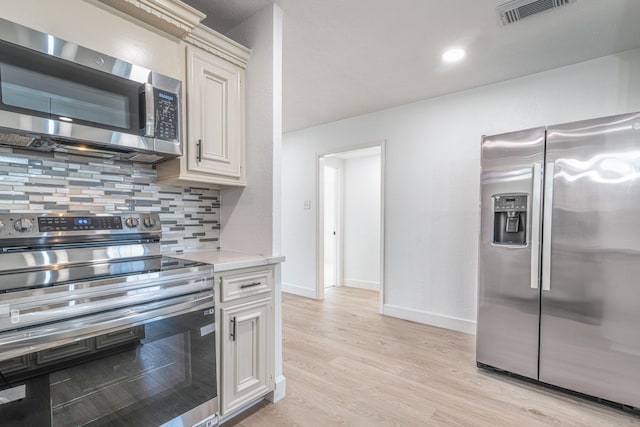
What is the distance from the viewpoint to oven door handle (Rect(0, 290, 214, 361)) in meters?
0.99

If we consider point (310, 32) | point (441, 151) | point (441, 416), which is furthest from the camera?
point (441, 151)

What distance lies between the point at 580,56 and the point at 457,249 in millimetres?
1888

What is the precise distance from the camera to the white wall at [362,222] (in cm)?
499

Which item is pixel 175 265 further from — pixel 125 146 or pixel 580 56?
pixel 580 56

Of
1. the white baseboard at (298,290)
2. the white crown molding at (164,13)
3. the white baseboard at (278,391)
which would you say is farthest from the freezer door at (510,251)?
the white baseboard at (298,290)

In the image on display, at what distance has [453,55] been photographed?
2.45 metres

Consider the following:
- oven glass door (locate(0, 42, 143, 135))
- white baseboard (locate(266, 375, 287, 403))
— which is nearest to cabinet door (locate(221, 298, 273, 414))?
white baseboard (locate(266, 375, 287, 403))

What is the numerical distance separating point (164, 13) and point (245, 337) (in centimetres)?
175

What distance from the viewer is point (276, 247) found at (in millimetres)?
1942

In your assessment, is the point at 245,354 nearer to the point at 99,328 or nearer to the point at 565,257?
the point at 99,328

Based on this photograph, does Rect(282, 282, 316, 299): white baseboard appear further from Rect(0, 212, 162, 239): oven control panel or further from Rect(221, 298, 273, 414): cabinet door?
Rect(0, 212, 162, 239): oven control panel

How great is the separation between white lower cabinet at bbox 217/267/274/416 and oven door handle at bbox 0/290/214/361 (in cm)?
20

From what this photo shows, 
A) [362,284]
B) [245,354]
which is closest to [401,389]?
[245,354]

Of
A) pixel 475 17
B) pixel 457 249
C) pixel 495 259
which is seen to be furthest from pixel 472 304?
pixel 475 17
